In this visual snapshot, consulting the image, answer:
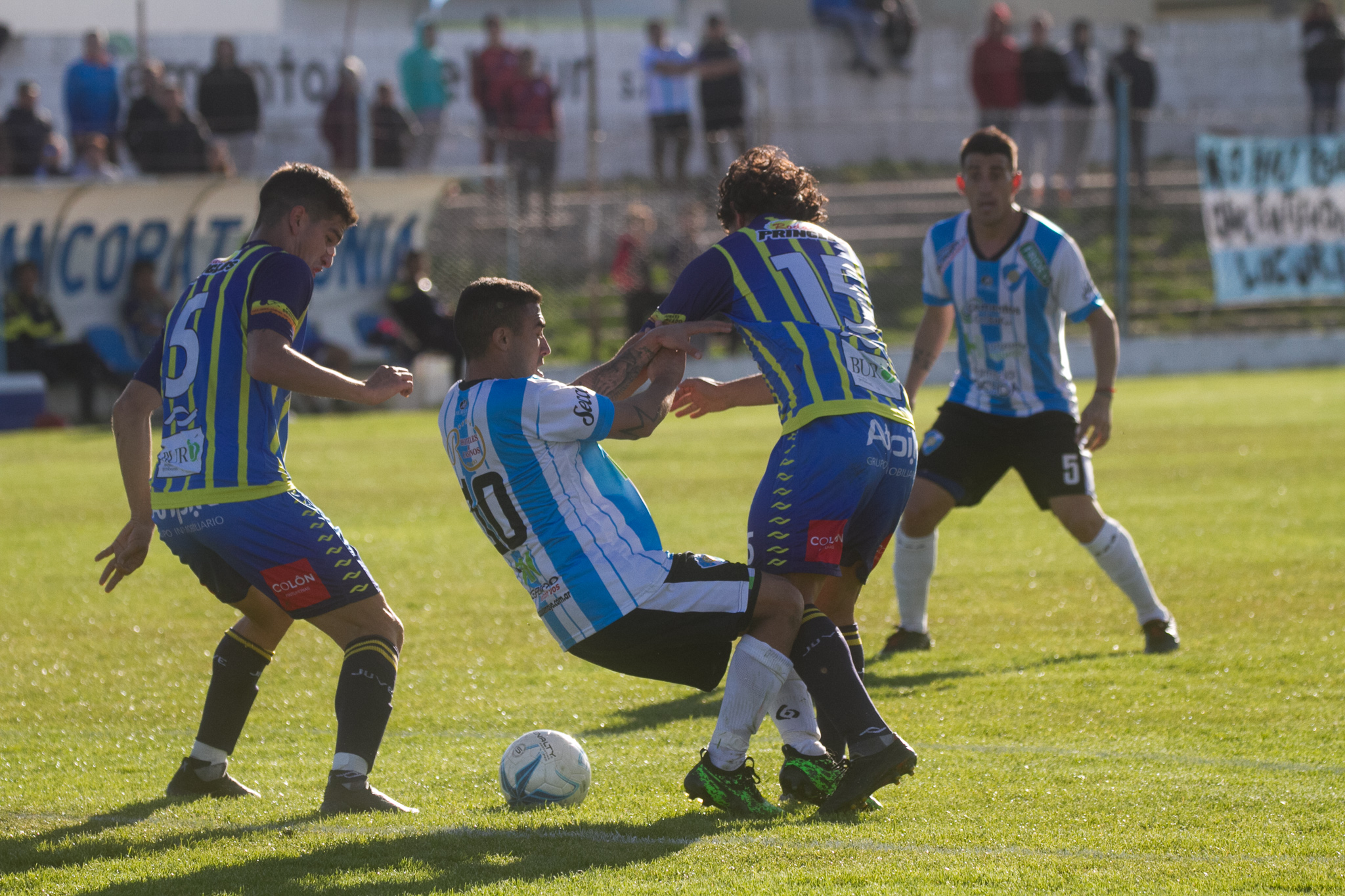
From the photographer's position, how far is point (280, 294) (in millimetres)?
4613

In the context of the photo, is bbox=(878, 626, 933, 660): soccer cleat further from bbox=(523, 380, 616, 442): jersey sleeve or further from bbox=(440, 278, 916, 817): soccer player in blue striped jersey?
bbox=(523, 380, 616, 442): jersey sleeve

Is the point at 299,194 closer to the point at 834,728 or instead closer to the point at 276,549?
the point at 276,549

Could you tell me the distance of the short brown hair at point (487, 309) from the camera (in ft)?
14.7

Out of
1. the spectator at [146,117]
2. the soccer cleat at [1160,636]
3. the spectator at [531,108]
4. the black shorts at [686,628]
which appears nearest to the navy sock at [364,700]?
the black shorts at [686,628]

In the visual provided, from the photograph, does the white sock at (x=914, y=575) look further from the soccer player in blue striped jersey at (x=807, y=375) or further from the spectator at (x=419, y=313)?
the spectator at (x=419, y=313)

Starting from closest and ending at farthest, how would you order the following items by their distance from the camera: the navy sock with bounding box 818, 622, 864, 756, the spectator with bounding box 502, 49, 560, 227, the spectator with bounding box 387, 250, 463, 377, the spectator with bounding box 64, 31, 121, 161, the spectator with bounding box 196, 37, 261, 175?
the navy sock with bounding box 818, 622, 864, 756
the spectator with bounding box 64, 31, 121, 161
the spectator with bounding box 196, 37, 261, 175
the spectator with bounding box 387, 250, 463, 377
the spectator with bounding box 502, 49, 560, 227

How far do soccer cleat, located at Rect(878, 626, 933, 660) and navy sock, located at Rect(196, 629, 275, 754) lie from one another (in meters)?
2.98

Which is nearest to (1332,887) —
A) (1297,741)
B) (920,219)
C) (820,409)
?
(1297,741)

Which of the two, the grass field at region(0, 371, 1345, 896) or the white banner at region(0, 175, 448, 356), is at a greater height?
the white banner at region(0, 175, 448, 356)

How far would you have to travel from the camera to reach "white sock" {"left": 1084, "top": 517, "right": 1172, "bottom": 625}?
6.79 meters

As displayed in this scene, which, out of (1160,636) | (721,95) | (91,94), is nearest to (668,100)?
(721,95)

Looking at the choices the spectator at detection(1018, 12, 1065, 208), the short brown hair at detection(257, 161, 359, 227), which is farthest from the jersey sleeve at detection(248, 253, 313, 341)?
the spectator at detection(1018, 12, 1065, 208)

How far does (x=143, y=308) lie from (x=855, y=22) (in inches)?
534

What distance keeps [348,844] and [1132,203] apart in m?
19.9
